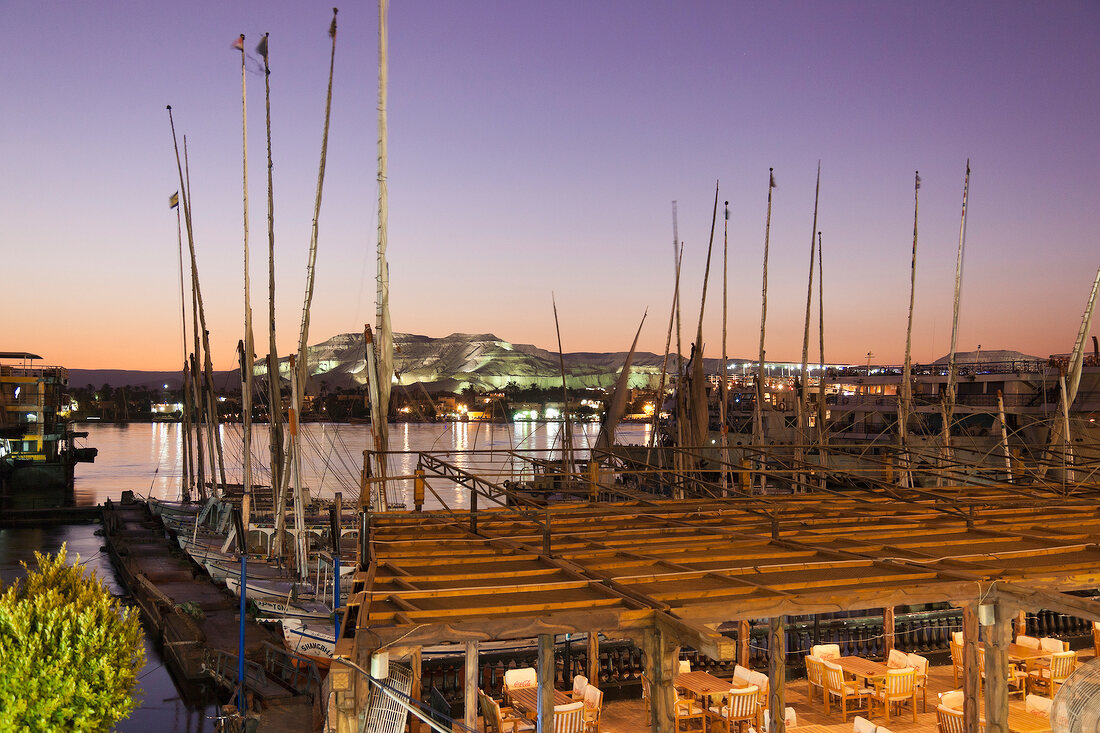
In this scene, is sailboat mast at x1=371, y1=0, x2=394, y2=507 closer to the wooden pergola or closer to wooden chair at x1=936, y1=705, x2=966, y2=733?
the wooden pergola

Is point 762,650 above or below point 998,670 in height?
below

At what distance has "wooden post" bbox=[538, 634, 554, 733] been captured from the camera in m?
10.2

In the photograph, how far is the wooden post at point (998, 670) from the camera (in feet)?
32.3

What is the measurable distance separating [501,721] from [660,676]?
6555 millimetres

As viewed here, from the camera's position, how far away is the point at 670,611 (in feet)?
27.1

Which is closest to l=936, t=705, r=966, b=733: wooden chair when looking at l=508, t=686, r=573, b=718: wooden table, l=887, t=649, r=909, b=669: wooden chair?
l=887, t=649, r=909, b=669: wooden chair

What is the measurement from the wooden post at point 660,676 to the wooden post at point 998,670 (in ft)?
13.8

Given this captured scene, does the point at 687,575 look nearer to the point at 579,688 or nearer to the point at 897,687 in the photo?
the point at 579,688

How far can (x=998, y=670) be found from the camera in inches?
390

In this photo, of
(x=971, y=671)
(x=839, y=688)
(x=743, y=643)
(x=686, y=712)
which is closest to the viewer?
(x=971, y=671)

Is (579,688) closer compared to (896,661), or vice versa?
(579,688)

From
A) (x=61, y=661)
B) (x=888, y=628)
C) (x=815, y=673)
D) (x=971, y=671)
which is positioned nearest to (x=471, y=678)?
(x=61, y=661)

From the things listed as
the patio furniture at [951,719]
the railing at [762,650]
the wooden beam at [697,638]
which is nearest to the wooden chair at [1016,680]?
the patio furniture at [951,719]

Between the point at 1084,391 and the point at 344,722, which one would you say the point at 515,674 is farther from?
the point at 1084,391
